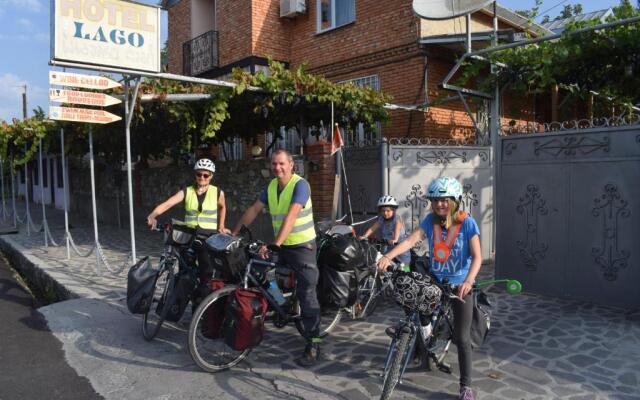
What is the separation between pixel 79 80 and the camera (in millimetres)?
6980

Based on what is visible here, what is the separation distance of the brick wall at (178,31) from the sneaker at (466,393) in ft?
53.8

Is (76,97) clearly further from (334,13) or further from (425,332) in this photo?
(334,13)

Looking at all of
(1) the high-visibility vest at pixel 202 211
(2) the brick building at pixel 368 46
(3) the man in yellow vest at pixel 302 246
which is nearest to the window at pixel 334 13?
(2) the brick building at pixel 368 46

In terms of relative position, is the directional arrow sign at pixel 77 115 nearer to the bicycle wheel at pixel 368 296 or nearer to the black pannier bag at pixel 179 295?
the black pannier bag at pixel 179 295

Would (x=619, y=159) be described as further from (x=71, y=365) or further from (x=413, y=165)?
(x=71, y=365)

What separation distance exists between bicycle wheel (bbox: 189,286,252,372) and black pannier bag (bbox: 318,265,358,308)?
0.89 meters

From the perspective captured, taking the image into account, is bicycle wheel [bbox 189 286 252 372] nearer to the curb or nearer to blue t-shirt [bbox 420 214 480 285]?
blue t-shirt [bbox 420 214 480 285]

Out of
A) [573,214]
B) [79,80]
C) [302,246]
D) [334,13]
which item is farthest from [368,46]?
[302,246]

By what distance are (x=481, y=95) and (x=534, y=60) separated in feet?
2.89

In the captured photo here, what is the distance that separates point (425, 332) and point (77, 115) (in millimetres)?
5944

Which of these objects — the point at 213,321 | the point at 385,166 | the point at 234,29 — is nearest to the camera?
the point at 213,321

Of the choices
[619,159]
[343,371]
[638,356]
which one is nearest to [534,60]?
[619,159]

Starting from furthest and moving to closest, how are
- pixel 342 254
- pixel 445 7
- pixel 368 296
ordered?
1. pixel 445 7
2. pixel 368 296
3. pixel 342 254

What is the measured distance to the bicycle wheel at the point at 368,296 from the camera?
5.54 metres
